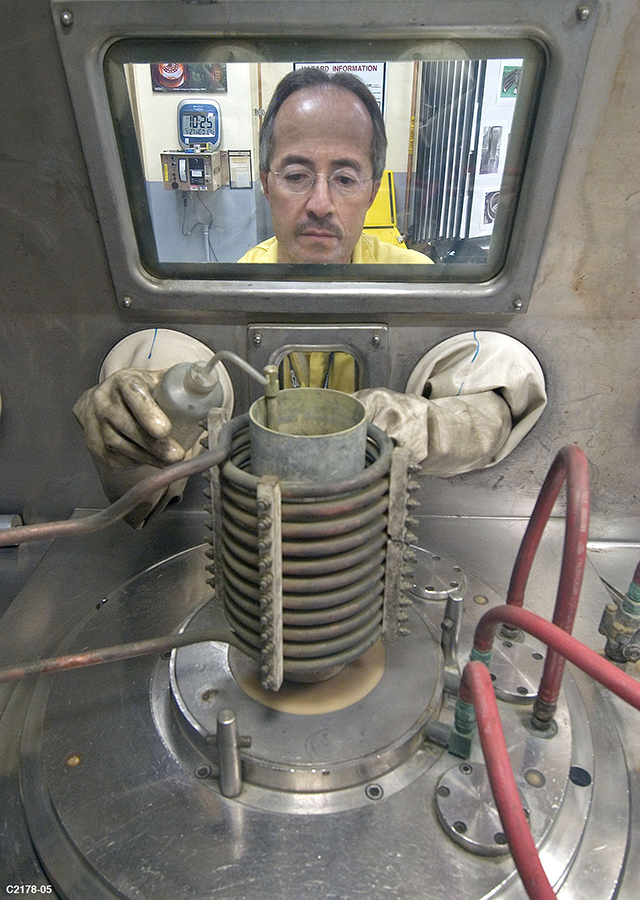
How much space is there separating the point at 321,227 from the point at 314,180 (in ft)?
0.30

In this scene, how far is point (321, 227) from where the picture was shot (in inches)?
48.6

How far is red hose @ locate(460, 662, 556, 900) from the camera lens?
58 cm

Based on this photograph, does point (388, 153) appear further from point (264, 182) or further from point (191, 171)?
point (191, 171)

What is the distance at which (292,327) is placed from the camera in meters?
1.24

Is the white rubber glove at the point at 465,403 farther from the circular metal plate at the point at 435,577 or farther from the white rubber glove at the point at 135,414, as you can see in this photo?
the white rubber glove at the point at 135,414

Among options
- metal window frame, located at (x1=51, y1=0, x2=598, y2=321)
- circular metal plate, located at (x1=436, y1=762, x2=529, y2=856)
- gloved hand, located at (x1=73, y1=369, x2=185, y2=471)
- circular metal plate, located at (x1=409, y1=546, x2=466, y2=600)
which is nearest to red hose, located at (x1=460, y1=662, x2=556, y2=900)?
circular metal plate, located at (x1=436, y1=762, x2=529, y2=856)

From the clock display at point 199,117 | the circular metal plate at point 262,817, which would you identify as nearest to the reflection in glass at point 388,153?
the clock display at point 199,117

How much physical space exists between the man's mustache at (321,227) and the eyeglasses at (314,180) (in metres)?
0.06

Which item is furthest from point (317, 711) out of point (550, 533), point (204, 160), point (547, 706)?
point (204, 160)

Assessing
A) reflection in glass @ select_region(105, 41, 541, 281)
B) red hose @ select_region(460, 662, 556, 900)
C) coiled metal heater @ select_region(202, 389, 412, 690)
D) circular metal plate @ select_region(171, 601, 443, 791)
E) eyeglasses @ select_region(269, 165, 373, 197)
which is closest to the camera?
red hose @ select_region(460, 662, 556, 900)

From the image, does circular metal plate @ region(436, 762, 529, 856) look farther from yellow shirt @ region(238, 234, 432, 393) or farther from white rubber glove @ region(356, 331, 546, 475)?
yellow shirt @ region(238, 234, 432, 393)

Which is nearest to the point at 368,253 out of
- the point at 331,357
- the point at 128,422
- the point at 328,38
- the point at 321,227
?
the point at 321,227

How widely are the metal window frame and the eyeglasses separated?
18cm

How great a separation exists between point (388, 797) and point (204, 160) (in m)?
1.18
